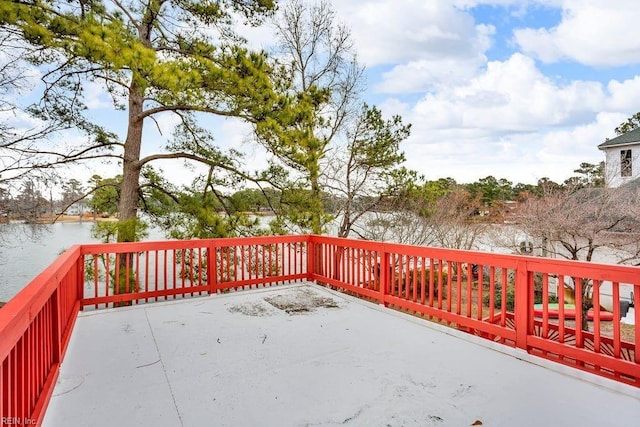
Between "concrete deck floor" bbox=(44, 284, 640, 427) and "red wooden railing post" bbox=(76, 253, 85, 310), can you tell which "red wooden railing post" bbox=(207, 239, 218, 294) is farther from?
"red wooden railing post" bbox=(76, 253, 85, 310)

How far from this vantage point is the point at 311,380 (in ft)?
8.98

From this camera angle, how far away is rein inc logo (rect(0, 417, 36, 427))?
1.51m

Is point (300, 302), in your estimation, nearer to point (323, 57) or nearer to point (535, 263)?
point (535, 263)

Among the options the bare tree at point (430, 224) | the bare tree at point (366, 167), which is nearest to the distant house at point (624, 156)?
the bare tree at point (430, 224)

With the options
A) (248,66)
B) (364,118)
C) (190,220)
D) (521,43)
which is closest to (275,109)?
(248,66)

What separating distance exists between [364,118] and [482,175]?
38.4ft

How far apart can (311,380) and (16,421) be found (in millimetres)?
1703

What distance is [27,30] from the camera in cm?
539

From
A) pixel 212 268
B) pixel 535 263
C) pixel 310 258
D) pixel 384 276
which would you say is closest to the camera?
pixel 535 263

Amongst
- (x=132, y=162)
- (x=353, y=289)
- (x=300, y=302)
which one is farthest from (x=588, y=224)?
(x=132, y=162)

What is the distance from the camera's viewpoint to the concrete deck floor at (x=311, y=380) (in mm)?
2258

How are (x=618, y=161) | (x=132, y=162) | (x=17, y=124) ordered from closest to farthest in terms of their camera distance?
(x=17, y=124), (x=132, y=162), (x=618, y=161)

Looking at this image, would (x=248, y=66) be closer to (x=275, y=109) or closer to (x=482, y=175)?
(x=275, y=109)

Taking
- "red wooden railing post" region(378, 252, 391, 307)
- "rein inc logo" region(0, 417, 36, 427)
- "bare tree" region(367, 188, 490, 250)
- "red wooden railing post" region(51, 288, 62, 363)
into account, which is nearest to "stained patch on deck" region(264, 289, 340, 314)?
"red wooden railing post" region(378, 252, 391, 307)
